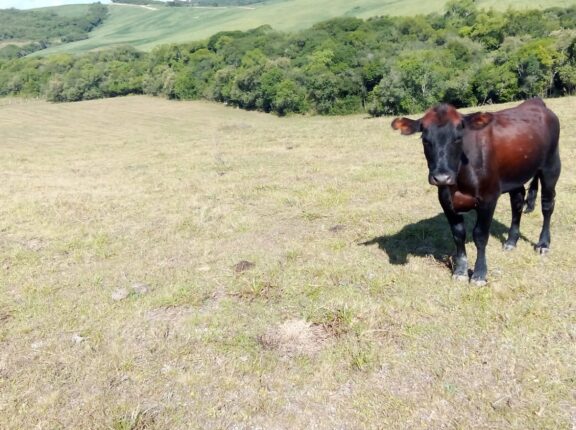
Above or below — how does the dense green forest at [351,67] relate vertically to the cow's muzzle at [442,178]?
below

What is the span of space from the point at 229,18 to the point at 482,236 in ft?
516

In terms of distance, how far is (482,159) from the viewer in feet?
21.3

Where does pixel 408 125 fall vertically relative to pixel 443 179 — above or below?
above

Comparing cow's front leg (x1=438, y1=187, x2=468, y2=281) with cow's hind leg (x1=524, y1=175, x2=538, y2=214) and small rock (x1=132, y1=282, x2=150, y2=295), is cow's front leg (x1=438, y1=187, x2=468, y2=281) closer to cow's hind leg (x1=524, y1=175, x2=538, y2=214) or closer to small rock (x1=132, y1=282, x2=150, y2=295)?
cow's hind leg (x1=524, y1=175, x2=538, y2=214)

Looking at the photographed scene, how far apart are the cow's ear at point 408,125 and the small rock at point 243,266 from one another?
333cm

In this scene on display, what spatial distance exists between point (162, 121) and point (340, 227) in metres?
55.0

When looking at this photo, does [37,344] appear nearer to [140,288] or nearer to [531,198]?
[140,288]

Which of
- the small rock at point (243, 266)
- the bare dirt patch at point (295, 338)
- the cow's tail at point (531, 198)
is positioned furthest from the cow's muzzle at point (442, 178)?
the cow's tail at point (531, 198)

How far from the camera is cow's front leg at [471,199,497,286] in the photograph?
262 inches

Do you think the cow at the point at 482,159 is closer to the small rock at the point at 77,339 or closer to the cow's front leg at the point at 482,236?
the cow's front leg at the point at 482,236

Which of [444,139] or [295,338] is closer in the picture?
[444,139]

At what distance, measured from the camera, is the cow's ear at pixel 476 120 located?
19.6 ft

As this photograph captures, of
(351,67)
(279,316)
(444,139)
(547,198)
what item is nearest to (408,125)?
(444,139)

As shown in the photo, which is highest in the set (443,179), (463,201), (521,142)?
(443,179)
